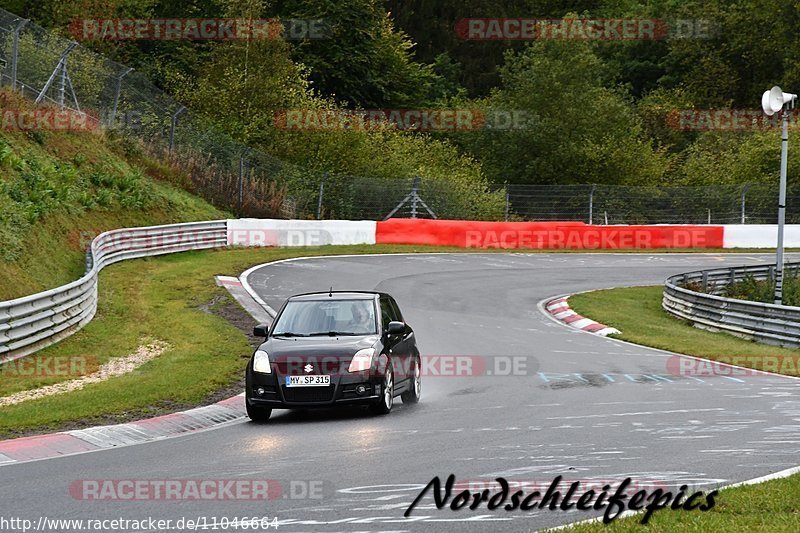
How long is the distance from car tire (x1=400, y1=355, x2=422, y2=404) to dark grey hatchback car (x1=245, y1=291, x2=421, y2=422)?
0.41 ft

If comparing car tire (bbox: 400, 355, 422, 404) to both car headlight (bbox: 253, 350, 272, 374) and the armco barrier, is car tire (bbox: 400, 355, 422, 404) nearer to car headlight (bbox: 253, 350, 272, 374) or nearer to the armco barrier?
car headlight (bbox: 253, 350, 272, 374)

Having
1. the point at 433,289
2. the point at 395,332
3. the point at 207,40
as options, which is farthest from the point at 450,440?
the point at 207,40

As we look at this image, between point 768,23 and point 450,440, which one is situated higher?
point 768,23

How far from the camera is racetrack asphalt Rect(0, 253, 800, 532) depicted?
8508 mm

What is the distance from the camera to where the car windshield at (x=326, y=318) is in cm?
1441

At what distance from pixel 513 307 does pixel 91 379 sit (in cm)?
1260

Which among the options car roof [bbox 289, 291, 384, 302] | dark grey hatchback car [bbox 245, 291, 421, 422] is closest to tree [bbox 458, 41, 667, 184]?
car roof [bbox 289, 291, 384, 302]

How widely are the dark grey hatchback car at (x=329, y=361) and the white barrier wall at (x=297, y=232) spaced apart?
2272 centimetres

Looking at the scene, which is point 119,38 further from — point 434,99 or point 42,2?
point 434,99

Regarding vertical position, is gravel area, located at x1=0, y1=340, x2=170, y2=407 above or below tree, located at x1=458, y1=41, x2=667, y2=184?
below

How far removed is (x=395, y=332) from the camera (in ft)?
46.6

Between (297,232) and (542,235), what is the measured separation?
383 inches

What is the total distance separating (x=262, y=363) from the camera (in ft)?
44.8

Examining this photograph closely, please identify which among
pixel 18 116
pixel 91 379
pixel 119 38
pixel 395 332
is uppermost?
pixel 119 38
